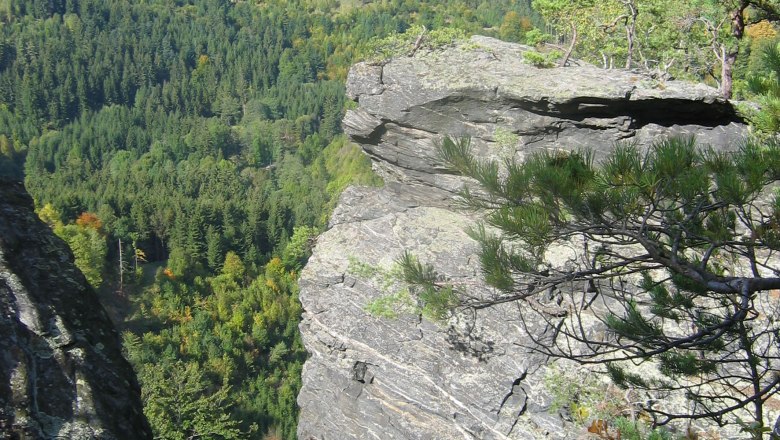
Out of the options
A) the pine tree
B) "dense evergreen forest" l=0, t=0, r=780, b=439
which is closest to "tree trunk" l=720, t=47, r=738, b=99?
"dense evergreen forest" l=0, t=0, r=780, b=439

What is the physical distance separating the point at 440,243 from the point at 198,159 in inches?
2774

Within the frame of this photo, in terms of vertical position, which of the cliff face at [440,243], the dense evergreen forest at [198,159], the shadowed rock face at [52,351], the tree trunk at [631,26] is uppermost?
the tree trunk at [631,26]

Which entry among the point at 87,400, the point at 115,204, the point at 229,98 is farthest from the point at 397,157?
the point at 229,98

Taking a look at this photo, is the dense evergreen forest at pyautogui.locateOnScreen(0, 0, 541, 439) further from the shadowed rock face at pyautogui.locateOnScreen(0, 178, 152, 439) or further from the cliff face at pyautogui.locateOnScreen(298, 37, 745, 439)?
the shadowed rock face at pyautogui.locateOnScreen(0, 178, 152, 439)

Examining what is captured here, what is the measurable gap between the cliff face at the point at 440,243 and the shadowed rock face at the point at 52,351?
26.1 feet

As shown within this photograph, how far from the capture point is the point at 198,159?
257 feet

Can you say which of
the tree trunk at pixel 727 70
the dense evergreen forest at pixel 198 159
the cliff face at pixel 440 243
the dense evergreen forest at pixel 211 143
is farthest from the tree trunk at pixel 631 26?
the dense evergreen forest at pixel 198 159

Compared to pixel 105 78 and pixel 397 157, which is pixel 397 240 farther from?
pixel 105 78

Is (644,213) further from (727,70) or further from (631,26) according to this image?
(631,26)

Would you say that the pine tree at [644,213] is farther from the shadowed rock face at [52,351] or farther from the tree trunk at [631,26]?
the tree trunk at [631,26]

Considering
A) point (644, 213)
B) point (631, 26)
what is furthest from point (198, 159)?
point (644, 213)

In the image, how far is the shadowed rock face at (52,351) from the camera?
290 cm

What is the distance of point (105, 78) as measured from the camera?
332 ft

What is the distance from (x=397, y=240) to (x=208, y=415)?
11876 mm
